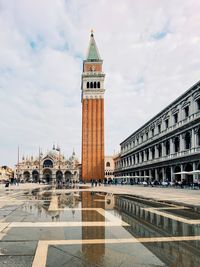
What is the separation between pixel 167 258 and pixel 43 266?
237 centimetres

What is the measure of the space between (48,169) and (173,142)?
306 ft

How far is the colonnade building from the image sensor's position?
143ft

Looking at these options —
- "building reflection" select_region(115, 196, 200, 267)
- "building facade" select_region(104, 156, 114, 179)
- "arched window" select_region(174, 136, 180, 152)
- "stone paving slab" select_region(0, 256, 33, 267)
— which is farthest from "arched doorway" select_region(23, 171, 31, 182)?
"stone paving slab" select_region(0, 256, 33, 267)

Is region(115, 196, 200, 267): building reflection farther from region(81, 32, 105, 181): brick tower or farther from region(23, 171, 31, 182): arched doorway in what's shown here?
region(23, 171, 31, 182): arched doorway

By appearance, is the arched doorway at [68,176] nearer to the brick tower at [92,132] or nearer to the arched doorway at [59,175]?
the arched doorway at [59,175]

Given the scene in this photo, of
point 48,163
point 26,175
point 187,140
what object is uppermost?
point 187,140

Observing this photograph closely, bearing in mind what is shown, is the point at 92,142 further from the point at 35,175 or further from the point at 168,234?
the point at 168,234

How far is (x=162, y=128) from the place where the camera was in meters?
59.0

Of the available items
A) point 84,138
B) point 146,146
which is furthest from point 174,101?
point 84,138

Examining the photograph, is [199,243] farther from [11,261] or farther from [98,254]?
[11,261]

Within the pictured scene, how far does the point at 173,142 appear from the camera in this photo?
52812mm

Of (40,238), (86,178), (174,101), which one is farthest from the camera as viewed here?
(86,178)

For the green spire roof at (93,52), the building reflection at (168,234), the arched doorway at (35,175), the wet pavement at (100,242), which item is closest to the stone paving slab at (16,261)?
the wet pavement at (100,242)

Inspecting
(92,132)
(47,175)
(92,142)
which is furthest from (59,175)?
(92,132)
